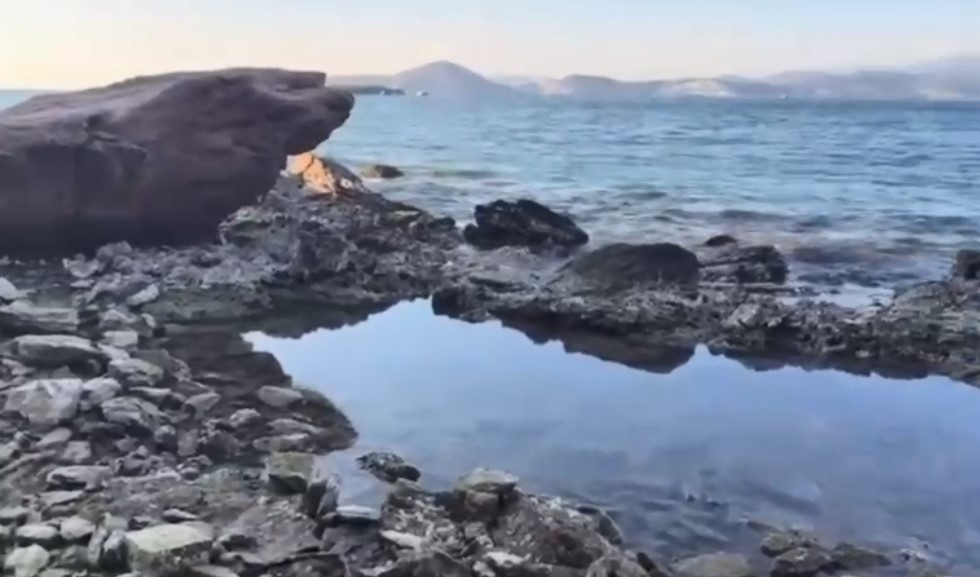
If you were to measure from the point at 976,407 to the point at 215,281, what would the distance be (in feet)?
31.6

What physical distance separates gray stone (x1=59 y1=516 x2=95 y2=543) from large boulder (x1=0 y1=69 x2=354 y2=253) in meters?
9.91

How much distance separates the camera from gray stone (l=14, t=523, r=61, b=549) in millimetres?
6770

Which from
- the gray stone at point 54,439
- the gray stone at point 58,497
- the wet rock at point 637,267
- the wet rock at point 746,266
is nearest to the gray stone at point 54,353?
the gray stone at point 54,439

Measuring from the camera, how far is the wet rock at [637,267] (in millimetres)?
16047

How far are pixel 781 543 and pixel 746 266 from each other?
1126 cm

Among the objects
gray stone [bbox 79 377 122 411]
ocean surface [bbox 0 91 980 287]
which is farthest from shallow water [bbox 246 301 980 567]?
ocean surface [bbox 0 91 980 287]

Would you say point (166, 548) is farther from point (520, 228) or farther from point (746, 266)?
point (520, 228)

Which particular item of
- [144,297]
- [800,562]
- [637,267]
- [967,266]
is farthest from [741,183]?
[800,562]

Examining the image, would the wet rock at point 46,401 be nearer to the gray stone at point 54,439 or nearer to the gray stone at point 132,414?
the gray stone at point 54,439

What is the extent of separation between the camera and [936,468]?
911 centimetres

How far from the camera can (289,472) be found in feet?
26.3

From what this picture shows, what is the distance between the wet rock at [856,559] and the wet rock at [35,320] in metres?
8.22

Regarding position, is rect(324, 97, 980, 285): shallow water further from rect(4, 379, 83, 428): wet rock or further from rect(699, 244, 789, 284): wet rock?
rect(4, 379, 83, 428): wet rock

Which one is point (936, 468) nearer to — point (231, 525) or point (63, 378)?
Answer: point (231, 525)
